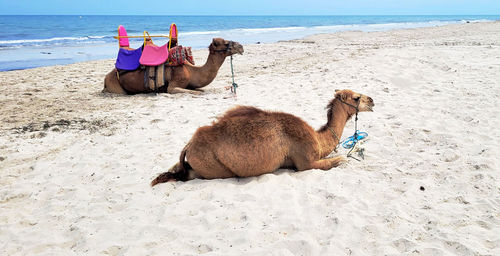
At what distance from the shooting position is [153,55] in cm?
919

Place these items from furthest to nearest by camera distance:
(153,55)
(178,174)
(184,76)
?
(184,76) → (153,55) → (178,174)

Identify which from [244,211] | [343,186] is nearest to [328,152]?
[343,186]

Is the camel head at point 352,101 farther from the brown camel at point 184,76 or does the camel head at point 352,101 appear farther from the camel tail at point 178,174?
the brown camel at point 184,76

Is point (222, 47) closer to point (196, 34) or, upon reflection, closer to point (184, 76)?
point (184, 76)

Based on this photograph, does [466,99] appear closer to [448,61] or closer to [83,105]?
[448,61]

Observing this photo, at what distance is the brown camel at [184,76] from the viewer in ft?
Answer: 30.5

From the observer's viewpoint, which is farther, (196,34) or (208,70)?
(196,34)

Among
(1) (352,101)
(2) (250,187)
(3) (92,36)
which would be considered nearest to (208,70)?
(1) (352,101)

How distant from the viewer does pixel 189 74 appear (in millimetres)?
9500

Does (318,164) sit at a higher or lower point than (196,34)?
lower

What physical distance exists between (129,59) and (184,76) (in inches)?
60.3

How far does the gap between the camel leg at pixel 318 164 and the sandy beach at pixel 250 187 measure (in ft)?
0.32

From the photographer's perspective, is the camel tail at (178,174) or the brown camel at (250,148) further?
the camel tail at (178,174)

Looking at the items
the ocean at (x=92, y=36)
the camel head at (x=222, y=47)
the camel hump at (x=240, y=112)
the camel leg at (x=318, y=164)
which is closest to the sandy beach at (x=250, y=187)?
the camel leg at (x=318, y=164)
